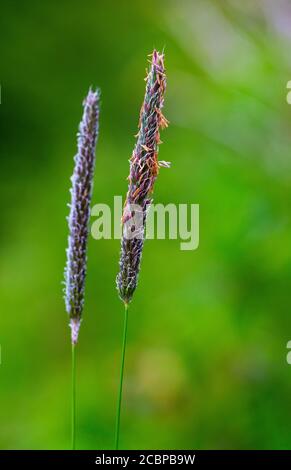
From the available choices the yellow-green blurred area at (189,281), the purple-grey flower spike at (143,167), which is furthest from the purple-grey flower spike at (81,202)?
the yellow-green blurred area at (189,281)

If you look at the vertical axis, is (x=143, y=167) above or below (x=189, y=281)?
above

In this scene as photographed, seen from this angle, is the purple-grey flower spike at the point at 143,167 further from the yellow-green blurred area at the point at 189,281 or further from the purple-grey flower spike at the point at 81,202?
the yellow-green blurred area at the point at 189,281

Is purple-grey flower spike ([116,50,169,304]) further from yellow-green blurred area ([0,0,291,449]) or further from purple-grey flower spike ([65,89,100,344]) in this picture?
yellow-green blurred area ([0,0,291,449])

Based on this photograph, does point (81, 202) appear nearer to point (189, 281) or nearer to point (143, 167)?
point (143, 167)

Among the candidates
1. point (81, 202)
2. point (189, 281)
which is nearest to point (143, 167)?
Result: point (81, 202)

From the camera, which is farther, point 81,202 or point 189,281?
point 189,281

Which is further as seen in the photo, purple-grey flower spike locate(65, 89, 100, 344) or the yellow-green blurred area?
the yellow-green blurred area

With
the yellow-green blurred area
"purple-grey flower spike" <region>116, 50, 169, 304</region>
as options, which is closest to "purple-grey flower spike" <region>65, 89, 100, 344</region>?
"purple-grey flower spike" <region>116, 50, 169, 304</region>
